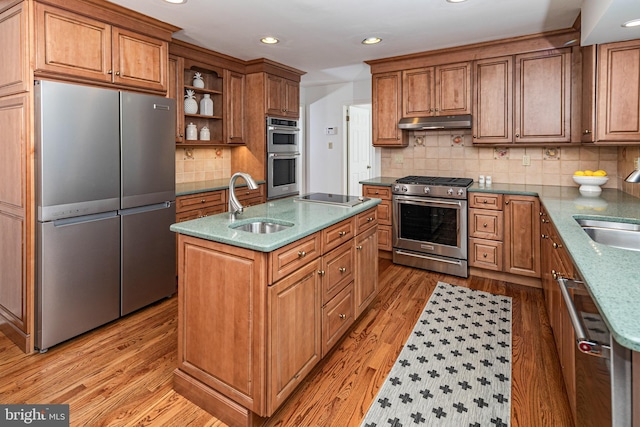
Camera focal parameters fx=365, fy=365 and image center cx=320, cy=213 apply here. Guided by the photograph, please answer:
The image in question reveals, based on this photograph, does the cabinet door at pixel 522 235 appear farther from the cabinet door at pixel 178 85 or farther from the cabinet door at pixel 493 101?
the cabinet door at pixel 178 85

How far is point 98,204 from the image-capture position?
2502mm

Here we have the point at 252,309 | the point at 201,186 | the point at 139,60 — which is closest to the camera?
the point at 252,309

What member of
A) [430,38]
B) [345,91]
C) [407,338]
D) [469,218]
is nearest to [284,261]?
[407,338]

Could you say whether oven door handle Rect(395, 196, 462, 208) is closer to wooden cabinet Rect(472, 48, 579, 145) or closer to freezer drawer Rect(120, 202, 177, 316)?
wooden cabinet Rect(472, 48, 579, 145)

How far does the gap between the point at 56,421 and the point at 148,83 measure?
2308 mm

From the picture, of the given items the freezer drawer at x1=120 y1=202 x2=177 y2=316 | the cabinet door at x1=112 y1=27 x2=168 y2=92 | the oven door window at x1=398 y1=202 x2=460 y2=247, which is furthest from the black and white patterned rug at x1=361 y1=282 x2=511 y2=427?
the cabinet door at x1=112 y1=27 x2=168 y2=92

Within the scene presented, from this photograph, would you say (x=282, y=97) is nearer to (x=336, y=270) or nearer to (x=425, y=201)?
(x=425, y=201)

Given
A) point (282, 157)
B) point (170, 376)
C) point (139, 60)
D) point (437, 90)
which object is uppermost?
point (437, 90)

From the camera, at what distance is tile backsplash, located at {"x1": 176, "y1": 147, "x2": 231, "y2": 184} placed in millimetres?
4008

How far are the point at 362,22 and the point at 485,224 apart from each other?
2182 millimetres

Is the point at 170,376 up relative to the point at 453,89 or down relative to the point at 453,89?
down

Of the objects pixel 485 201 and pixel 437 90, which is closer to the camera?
pixel 485 201

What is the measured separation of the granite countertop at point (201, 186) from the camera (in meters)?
3.39

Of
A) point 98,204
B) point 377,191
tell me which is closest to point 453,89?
point 377,191
